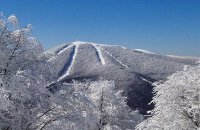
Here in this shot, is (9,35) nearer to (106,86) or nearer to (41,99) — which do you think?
(41,99)

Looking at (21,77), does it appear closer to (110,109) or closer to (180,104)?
(180,104)

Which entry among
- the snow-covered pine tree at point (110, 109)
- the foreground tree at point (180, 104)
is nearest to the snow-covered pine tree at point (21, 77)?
the foreground tree at point (180, 104)

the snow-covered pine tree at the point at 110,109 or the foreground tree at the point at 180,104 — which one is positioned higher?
the foreground tree at the point at 180,104

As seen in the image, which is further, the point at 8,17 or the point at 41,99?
the point at 8,17

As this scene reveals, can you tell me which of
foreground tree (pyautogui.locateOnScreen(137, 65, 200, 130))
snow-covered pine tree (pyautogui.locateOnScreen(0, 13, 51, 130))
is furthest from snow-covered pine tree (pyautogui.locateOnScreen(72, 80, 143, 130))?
snow-covered pine tree (pyautogui.locateOnScreen(0, 13, 51, 130))

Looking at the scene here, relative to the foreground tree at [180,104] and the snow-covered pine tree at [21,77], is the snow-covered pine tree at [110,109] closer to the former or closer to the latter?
the foreground tree at [180,104]

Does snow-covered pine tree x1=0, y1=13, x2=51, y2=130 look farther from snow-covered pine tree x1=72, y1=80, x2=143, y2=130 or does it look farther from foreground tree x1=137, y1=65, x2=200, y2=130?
snow-covered pine tree x1=72, y1=80, x2=143, y2=130

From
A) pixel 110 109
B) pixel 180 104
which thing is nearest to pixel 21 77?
pixel 180 104

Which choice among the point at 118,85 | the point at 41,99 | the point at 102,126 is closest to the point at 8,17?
the point at 41,99
